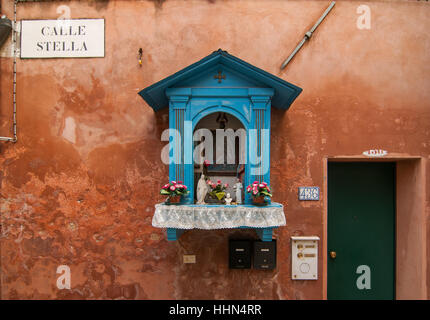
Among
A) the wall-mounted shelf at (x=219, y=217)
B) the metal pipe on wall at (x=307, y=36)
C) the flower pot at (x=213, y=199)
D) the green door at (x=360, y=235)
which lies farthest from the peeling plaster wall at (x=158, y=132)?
the wall-mounted shelf at (x=219, y=217)

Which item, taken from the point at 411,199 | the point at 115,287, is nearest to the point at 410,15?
the point at 411,199

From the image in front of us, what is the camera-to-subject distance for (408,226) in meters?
3.67

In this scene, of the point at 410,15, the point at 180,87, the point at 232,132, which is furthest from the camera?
the point at 410,15

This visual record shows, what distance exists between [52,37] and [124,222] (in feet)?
8.20

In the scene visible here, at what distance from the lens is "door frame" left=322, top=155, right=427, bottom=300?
3512 mm

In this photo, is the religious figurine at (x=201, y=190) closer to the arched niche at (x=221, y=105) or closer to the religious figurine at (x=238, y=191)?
the arched niche at (x=221, y=105)

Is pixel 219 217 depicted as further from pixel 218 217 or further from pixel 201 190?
pixel 201 190

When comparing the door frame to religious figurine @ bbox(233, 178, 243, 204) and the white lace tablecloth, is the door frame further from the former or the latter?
religious figurine @ bbox(233, 178, 243, 204)

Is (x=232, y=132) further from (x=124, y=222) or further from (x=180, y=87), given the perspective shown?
(x=124, y=222)

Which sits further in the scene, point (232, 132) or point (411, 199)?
point (411, 199)

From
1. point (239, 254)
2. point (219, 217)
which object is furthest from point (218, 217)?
point (239, 254)

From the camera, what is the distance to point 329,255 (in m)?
3.79

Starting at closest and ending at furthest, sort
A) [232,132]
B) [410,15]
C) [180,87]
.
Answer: [180,87]
[232,132]
[410,15]

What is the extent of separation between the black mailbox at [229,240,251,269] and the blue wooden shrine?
0.68 m
